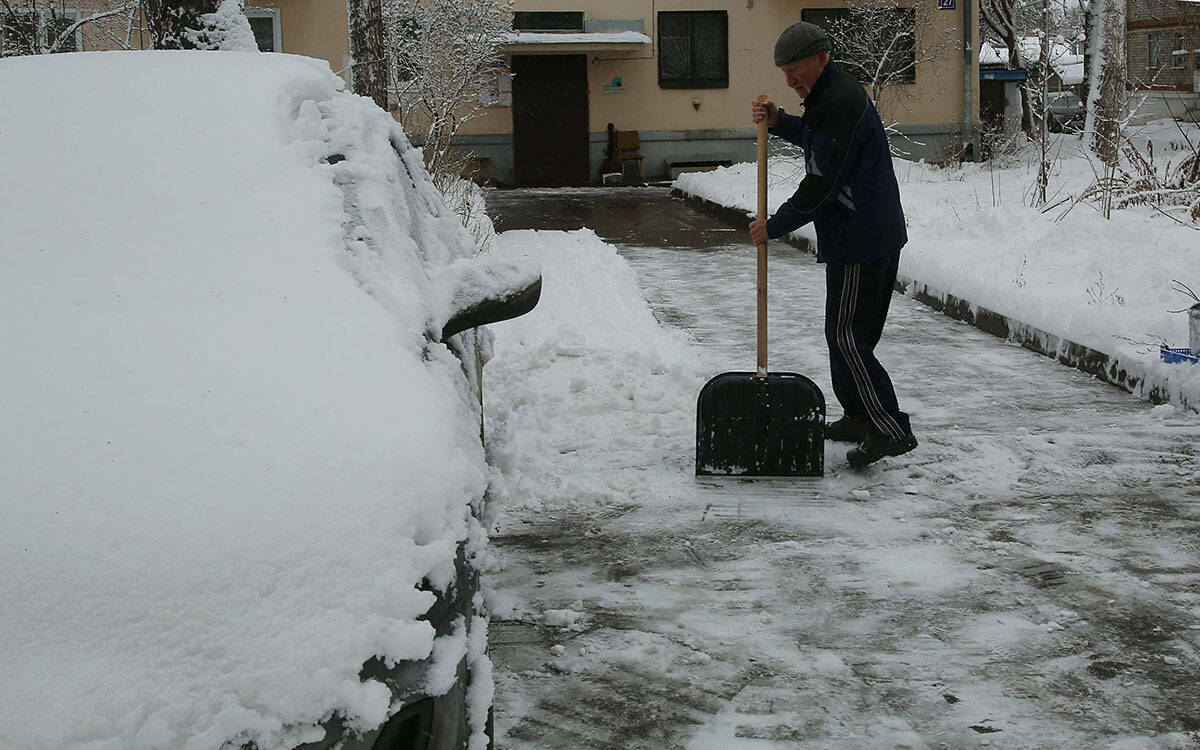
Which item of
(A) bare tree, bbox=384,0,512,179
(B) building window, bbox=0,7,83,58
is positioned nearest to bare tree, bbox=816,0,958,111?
(A) bare tree, bbox=384,0,512,179

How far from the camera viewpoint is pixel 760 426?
5.62 metres

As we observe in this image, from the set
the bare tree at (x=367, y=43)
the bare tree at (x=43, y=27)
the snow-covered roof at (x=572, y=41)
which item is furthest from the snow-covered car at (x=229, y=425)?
the snow-covered roof at (x=572, y=41)

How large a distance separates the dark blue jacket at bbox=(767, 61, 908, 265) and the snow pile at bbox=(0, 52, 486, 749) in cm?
188

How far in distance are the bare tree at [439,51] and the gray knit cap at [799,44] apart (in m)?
12.7

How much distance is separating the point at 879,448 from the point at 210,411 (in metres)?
3.59

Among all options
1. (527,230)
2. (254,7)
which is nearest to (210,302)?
(527,230)

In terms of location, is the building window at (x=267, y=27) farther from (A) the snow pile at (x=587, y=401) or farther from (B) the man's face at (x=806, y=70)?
(B) the man's face at (x=806, y=70)

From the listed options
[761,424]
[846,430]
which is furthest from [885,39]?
[761,424]

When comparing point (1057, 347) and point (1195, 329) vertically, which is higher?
point (1195, 329)

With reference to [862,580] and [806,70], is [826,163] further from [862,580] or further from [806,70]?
[862,580]

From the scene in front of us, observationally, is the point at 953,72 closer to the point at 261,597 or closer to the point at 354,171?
the point at 354,171

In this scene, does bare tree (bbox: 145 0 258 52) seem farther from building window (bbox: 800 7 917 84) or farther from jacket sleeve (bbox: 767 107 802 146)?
building window (bbox: 800 7 917 84)

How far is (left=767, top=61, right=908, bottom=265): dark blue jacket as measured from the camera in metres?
5.37

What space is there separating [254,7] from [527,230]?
12019 millimetres
